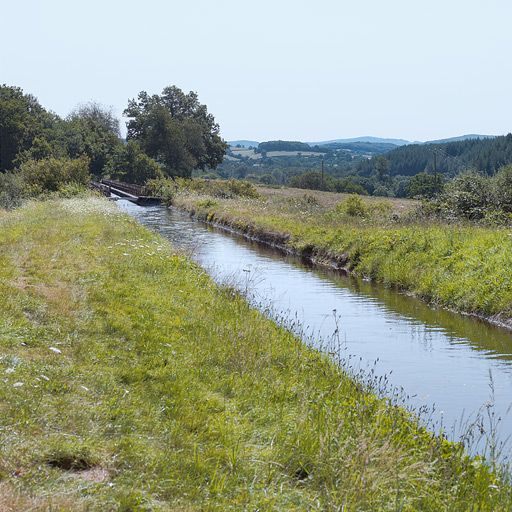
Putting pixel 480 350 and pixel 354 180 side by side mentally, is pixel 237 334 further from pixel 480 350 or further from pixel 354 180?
pixel 354 180

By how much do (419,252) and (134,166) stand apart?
64838 mm

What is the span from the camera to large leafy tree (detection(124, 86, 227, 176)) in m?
94.8

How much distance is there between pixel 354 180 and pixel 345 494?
156 meters

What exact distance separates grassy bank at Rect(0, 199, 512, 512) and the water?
1.20m

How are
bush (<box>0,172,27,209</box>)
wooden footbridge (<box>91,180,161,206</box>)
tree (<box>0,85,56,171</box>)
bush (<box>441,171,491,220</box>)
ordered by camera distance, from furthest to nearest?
tree (<box>0,85,56,171</box>)
wooden footbridge (<box>91,180,161,206</box>)
bush (<box>0,172,27,209</box>)
bush (<box>441,171,491,220</box>)

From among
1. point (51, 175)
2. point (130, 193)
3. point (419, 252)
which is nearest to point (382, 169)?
point (130, 193)

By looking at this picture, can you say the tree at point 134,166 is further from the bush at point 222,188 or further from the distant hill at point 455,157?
the distant hill at point 455,157

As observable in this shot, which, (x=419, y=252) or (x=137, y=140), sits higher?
(x=137, y=140)

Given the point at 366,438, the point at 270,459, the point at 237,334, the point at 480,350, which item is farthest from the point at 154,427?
the point at 480,350

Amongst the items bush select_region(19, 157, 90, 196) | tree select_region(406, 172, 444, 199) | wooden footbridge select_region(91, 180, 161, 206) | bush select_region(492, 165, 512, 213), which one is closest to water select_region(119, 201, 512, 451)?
bush select_region(492, 165, 512, 213)

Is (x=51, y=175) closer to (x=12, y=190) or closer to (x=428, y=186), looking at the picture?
(x=12, y=190)

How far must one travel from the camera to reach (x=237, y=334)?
10625 millimetres

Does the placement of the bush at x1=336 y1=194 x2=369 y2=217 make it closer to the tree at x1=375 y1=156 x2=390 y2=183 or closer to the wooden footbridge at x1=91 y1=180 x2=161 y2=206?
the wooden footbridge at x1=91 y1=180 x2=161 y2=206

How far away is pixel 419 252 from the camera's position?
2178 cm
